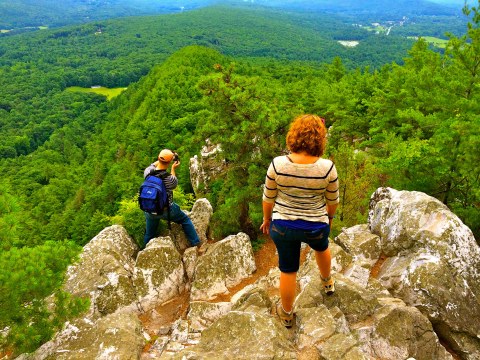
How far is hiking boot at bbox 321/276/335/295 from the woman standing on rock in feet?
4.11

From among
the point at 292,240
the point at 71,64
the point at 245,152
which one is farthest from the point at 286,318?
the point at 71,64

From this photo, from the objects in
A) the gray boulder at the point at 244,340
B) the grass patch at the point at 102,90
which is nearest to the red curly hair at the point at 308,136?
the gray boulder at the point at 244,340

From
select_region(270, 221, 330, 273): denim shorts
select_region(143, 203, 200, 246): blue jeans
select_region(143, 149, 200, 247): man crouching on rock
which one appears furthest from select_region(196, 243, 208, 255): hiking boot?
select_region(270, 221, 330, 273): denim shorts

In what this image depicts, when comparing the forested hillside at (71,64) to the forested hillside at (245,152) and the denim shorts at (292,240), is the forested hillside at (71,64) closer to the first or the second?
the forested hillside at (245,152)

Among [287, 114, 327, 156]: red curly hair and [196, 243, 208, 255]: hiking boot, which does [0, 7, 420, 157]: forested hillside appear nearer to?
[196, 243, 208, 255]: hiking boot

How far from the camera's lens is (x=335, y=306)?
617 centimetres

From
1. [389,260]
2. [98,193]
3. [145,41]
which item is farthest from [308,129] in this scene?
[145,41]

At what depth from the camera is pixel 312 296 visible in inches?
245

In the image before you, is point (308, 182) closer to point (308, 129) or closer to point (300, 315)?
point (308, 129)

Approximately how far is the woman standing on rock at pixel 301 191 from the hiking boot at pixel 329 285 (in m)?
1.25

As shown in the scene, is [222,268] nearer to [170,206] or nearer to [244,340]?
[170,206]

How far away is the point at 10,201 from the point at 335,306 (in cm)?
585

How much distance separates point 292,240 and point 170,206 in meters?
4.56

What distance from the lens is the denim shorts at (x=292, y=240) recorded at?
4.65 m
